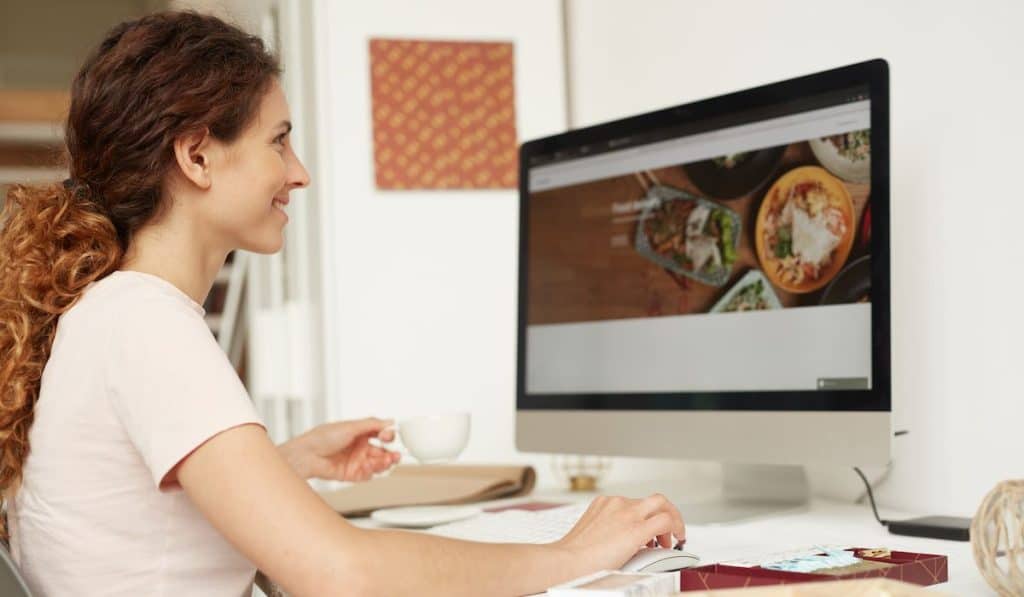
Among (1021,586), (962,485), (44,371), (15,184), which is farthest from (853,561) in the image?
(15,184)

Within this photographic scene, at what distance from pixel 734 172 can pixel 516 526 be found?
1.62 feet

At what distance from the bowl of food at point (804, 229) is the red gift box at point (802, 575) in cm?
44

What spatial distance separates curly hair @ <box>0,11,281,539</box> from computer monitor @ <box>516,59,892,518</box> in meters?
0.59

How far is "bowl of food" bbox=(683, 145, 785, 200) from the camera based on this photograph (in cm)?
135

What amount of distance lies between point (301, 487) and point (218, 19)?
1.60ft

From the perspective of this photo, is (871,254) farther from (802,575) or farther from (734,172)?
(802,575)

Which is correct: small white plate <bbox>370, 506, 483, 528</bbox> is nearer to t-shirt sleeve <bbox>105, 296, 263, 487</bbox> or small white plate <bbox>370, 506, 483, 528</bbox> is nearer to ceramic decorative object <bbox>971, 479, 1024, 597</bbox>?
t-shirt sleeve <bbox>105, 296, 263, 487</bbox>

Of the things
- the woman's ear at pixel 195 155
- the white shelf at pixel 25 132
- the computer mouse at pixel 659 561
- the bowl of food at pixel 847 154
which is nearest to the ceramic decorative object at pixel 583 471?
the bowl of food at pixel 847 154

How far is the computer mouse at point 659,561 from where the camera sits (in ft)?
3.13

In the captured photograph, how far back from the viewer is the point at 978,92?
1.36 meters

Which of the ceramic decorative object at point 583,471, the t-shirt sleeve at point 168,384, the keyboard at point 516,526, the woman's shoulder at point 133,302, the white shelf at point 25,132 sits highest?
the white shelf at point 25,132

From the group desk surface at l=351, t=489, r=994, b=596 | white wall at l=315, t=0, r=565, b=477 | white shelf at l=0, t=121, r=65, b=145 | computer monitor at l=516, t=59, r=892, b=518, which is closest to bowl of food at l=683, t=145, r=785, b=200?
computer monitor at l=516, t=59, r=892, b=518

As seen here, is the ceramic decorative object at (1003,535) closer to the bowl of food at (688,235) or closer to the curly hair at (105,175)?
the bowl of food at (688,235)

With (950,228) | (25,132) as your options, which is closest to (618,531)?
(950,228)
